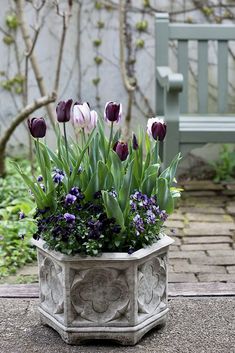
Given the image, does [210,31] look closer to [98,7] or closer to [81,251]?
[98,7]

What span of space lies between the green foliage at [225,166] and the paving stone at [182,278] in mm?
2026

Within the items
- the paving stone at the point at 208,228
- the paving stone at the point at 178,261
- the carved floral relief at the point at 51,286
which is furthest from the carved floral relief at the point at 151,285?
the paving stone at the point at 208,228

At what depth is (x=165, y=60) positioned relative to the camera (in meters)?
5.20

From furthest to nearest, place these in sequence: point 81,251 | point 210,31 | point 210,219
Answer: point 210,31 → point 210,219 → point 81,251

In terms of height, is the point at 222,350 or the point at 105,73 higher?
the point at 105,73

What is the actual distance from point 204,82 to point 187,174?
0.90 m

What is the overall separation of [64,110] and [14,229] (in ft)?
5.80

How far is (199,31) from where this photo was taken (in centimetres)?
511

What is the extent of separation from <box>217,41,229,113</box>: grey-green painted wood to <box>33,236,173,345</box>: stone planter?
2.83 meters

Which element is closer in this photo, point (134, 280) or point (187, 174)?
point (134, 280)

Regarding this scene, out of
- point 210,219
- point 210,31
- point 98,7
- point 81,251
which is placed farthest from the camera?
point 98,7

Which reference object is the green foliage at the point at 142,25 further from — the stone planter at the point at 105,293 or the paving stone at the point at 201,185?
the stone planter at the point at 105,293

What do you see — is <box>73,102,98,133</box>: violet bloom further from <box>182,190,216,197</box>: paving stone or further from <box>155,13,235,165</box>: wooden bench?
<box>182,190,216,197</box>: paving stone

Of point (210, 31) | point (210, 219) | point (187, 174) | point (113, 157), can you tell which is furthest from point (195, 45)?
point (113, 157)
